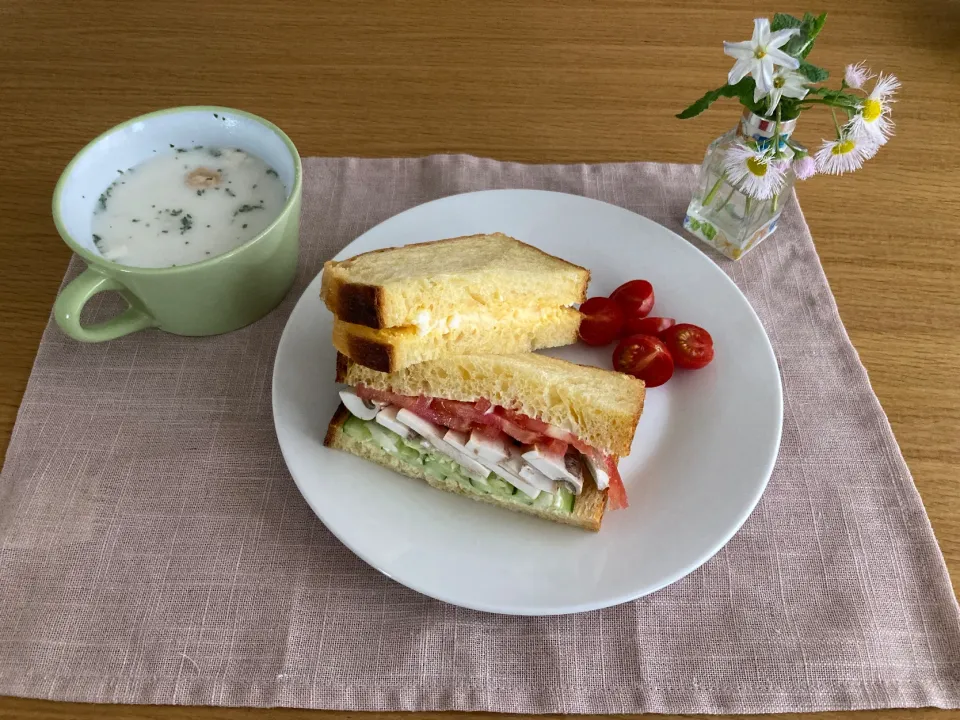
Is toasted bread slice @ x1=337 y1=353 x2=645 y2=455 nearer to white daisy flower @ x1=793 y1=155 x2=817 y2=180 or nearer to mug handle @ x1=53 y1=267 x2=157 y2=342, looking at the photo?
mug handle @ x1=53 y1=267 x2=157 y2=342

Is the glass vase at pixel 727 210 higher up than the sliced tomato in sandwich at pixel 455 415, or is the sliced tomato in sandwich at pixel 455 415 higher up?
the glass vase at pixel 727 210

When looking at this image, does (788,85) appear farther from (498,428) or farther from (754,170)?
(498,428)

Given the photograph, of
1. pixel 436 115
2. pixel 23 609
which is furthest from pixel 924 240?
pixel 23 609

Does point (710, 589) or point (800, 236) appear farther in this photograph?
point (800, 236)

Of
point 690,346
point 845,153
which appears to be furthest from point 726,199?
point 690,346

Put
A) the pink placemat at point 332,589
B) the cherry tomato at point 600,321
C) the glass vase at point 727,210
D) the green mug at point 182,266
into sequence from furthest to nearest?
the glass vase at point 727,210 < the cherry tomato at point 600,321 < the green mug at point 182,266 < the pink placemat at point 332,589

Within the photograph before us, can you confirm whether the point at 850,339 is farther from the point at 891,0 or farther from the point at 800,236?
the point at 891,0

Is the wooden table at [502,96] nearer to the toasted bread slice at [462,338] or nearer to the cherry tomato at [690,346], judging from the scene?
the cherry tomato at [690,346]

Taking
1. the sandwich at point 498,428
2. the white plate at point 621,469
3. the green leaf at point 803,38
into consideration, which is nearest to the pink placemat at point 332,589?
the white plate at point 621,469
